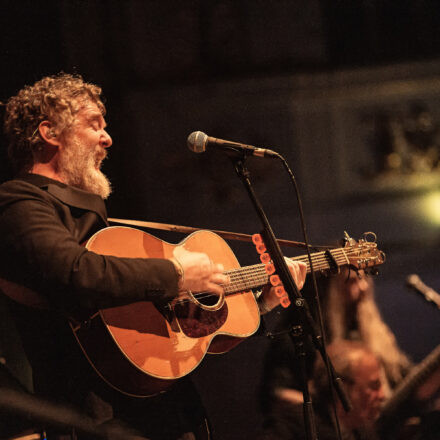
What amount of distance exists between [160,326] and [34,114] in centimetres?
116

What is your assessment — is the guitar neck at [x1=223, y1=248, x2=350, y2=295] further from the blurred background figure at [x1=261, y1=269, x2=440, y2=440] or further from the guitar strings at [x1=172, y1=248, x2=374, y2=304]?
the blurred background figure at [x1=261, y1=269, x2=440, y2=440]

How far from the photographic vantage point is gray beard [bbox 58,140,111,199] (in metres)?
2.21

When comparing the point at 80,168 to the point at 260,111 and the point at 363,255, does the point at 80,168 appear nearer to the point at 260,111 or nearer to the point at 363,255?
the point at 363,255

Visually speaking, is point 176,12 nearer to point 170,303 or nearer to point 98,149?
point 98,149

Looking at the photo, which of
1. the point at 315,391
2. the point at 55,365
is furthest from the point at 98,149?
the point at 315,391

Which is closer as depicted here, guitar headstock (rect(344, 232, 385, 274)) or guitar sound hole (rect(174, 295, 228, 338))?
guitar sound hole (rect(174, 295, 228, 338))

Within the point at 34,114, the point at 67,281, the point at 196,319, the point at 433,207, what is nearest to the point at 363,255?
the point at 196,319

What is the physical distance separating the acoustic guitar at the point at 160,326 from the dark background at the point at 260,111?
142cm

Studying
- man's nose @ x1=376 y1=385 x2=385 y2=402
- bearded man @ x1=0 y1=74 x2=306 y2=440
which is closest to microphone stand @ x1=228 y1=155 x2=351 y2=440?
bearded man @ x1=0 y1=74 x2=306 y2=440

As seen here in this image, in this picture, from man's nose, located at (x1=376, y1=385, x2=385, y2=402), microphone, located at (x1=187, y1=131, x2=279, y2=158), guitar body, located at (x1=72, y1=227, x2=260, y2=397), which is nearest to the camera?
guitar body, located at (x1=72, y1=227, x2=260, y2=397)

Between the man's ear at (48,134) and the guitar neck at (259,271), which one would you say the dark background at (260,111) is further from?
the guitar neck at (259,271)

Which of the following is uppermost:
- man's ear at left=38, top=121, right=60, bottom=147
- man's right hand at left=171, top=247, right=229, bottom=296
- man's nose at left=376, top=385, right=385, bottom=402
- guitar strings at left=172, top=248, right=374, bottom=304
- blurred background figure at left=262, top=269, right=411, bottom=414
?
man's ear at left=38, top=121, right=60, bottom=147

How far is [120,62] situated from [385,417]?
10.4ft

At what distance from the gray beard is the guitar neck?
0.77 metres
